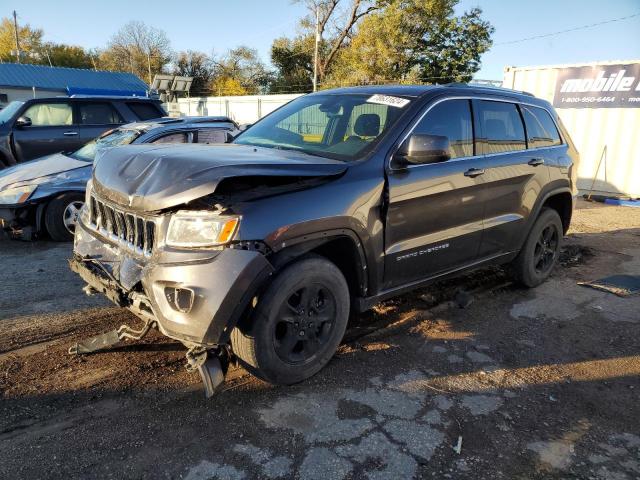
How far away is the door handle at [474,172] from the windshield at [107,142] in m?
4.90

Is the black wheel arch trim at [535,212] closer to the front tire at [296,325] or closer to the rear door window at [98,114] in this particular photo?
the front tire at [296,325]

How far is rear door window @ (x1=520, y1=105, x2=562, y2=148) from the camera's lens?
484 cm

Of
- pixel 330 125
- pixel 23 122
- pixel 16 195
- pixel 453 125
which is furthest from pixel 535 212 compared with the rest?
pixel 23 122

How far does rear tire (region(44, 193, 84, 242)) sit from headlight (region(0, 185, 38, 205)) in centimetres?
28

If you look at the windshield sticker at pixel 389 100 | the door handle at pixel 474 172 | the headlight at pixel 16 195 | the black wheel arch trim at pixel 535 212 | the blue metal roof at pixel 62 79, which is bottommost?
the headlight at pixel 16 195

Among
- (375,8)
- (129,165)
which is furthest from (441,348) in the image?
(375,8)

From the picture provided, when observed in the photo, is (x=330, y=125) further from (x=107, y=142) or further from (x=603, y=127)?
(x=603, y=127)

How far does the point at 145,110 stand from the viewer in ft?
31.8

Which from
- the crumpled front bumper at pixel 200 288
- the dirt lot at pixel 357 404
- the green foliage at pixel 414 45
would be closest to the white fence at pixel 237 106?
the green foliage at pixel 414 45

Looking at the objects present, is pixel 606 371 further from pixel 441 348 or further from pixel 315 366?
pixel 315 366

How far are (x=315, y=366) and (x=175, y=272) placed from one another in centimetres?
116

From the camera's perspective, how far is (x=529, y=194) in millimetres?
4758

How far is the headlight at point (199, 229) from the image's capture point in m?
2.66

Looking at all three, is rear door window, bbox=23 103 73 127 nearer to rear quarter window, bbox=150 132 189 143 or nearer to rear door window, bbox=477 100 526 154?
rear quarter window, bbox=150 132 189 143
